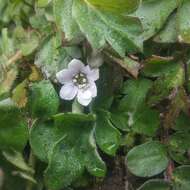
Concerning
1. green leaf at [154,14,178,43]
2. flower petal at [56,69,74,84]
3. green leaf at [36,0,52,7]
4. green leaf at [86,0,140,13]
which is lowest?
flower petal at [56,69,74,84]

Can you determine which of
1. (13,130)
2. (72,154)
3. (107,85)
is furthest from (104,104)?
(13,130)

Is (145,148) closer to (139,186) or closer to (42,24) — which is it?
(139,186)

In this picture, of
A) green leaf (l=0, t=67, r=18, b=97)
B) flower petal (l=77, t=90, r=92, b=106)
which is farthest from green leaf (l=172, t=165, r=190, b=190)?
green leaf (l=0, t=67, r=18, b=97)

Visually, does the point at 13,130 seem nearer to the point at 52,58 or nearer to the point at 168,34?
the point at 52,58

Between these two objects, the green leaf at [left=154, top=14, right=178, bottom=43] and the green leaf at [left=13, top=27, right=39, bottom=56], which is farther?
the green leaf at [left=13, top=27, right=39, bottom=56]

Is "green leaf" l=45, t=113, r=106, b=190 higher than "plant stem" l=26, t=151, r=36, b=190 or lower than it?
higher

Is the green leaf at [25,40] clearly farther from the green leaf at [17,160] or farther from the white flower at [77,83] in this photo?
the green leaf at [17,160]

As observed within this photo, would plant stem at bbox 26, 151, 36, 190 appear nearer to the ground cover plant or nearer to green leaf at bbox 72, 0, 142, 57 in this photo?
the ground cover plant
